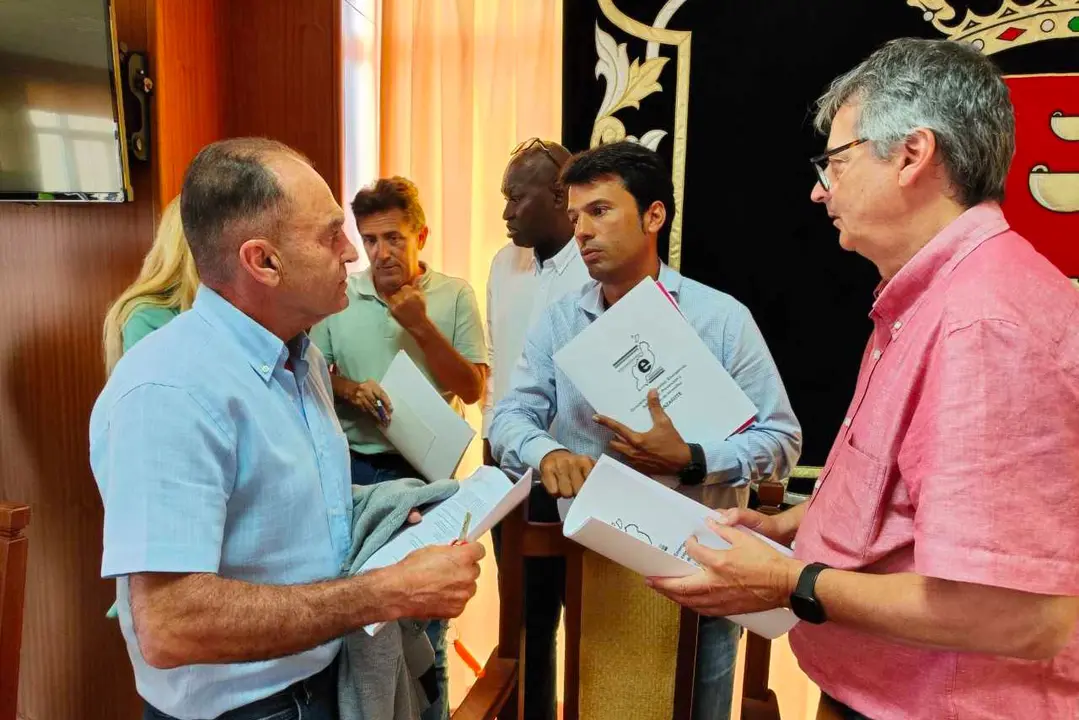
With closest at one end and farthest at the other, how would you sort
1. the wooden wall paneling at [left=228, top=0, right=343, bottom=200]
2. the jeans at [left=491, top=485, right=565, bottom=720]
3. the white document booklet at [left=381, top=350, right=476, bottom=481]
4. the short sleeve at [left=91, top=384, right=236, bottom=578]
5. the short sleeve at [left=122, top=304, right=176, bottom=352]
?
the short sleeve at [left=91, top=384, right=236, bottom=578], the short sleeve at [left=122, top=304, right=176, bottom=352], the jeans at [left=491, top=485, right=565, bottom=720], the white document booklet at [left=381, top=350, right=476, bottom=481], the wooden wall paneling at [left=228, top=0, right=343, bottom=200]

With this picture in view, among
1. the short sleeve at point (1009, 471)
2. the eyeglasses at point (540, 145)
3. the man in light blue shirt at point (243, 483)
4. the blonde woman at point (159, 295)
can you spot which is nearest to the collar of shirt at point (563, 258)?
the eyeglasses at point (540, 145)

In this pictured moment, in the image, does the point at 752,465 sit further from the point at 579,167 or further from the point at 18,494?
the point at 18,494

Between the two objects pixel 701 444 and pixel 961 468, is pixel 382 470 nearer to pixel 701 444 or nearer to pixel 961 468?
pixel 701 444

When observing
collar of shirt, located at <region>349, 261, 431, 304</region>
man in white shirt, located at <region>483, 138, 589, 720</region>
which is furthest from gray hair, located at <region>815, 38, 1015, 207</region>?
collar of shirt, located at <region>349, 261, 431, 304</region>

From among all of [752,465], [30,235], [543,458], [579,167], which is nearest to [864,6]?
[579,167]

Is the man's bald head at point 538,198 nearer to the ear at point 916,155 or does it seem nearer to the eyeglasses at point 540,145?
the eyeglasses at point 540,145

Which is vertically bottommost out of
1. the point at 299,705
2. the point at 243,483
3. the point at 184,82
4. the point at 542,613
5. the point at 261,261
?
the point at 542,613

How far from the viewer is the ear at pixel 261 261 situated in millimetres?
981

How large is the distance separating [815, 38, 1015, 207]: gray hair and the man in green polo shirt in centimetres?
136

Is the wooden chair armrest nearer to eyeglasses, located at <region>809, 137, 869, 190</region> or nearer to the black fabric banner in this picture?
eyeglasses, located at <region>809, 137, 869, 190</region>

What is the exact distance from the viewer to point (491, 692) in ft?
4.26

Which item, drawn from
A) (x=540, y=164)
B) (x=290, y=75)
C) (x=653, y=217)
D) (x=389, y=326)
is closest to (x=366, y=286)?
(x=389, y=326)

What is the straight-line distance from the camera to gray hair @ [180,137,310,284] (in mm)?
984

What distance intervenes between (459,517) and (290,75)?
181cm
